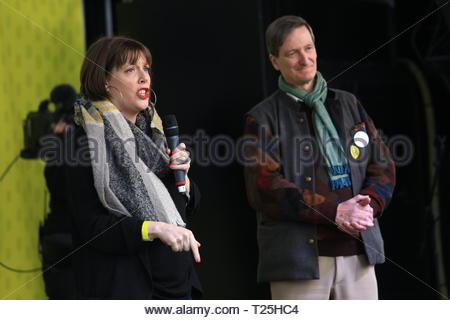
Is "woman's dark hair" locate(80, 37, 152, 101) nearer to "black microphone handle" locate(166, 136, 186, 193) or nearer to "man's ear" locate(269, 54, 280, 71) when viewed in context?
"black microphone handle" locate(166, 136, 186, 193)

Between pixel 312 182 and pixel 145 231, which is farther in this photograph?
pixel 312 182

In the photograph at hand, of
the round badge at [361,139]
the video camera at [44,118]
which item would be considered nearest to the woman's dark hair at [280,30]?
the round badge at [361,139]

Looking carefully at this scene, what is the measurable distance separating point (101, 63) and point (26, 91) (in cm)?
135

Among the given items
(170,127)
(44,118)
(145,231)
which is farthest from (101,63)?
(44,118)

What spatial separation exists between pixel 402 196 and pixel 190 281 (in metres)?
0.99

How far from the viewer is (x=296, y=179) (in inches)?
88.6

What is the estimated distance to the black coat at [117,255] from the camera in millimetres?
1941

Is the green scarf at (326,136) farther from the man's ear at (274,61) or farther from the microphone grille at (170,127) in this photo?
the microphone grille at (170,127)

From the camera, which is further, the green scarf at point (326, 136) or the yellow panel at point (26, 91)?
the yellow panel at point (26, 91)

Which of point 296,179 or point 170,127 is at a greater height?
point 170,127

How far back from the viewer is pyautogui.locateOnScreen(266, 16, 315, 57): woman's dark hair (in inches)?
89.7

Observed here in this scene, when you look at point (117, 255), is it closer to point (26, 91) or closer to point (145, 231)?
point (145, 231)

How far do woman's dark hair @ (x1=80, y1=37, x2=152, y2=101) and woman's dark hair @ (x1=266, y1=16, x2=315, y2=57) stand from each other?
18.7 inches

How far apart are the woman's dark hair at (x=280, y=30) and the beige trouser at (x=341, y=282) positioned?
604 millimetres
